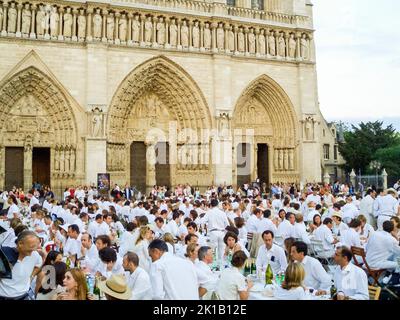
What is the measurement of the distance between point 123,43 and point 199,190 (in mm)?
8909

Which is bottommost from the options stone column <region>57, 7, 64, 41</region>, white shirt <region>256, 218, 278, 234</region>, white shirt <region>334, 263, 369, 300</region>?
white shirt <region>334, 263, 369, 300</region>

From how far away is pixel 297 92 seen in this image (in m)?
26.6

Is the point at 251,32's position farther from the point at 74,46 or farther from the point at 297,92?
the point at 74,46

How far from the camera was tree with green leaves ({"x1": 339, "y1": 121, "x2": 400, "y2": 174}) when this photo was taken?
35.8 meters

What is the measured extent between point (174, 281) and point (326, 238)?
16.6 ft

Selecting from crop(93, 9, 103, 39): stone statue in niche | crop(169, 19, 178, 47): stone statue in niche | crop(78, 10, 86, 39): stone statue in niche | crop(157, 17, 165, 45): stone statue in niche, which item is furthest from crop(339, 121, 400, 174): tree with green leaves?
crop(78, 10, 86, 39): stone statue in niche

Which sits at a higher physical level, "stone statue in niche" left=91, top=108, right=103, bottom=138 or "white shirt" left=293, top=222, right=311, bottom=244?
"stone statue in niche" left=91, top=108, right=103, bottom=138

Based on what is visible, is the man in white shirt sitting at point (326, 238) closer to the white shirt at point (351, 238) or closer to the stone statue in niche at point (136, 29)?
the white shirt at point (351, 238)

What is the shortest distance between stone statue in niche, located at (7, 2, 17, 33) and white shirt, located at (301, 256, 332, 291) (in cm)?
1955

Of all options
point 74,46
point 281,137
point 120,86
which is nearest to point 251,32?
point 281,137

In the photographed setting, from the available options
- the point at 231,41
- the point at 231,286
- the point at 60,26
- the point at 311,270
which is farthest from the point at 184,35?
the point at 231,286

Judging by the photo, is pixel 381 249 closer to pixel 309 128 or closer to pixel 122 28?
pixel 122 28

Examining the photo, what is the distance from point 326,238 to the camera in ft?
29.6

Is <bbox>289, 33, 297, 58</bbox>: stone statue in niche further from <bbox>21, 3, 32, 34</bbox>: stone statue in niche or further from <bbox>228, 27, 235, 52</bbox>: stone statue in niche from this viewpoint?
<bbox>21, 3, 32, 34</bbox>: stone statue in niche
